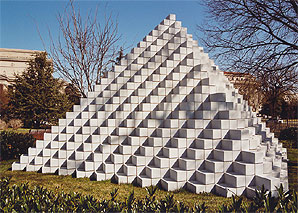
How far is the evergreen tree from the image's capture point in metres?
13.2

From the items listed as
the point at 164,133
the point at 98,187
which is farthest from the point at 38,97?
the point at 164,133

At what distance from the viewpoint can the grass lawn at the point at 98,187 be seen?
14.7 feet

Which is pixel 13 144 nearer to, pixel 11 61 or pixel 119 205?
pixel 119 205

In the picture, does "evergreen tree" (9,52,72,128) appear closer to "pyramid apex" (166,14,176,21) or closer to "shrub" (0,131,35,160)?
"shrub" (0,131,35,160)

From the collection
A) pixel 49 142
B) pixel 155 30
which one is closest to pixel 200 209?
pixel 49 142

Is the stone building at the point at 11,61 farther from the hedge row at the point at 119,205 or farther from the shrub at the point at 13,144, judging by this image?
the hedge row at the point at 119,205

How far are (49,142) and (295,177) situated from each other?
24.7 feet

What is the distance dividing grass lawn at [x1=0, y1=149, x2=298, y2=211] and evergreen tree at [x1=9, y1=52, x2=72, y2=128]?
6813 millimetres

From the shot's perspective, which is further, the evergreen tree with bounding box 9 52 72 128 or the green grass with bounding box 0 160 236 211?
the evergreen tree with bounding box 9 52 72 128

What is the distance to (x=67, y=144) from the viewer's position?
6.53 m

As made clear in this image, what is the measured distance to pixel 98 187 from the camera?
5.28 meters

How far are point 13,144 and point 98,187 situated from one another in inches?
238

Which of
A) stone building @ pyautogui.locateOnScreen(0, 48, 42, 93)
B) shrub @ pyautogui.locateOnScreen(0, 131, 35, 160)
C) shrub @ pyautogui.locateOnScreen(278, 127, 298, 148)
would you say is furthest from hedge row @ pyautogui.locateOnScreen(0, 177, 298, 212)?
stone building @ pyautogui.locateOnScreen(0, 48, 42, 93)

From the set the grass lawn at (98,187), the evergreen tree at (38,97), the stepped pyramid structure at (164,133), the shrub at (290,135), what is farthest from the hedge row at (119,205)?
the shrub at (290,135)
